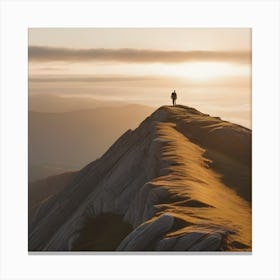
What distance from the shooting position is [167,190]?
22703mm

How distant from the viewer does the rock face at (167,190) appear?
22094 millimetres

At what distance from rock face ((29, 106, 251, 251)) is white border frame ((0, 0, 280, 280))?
408 millimetres

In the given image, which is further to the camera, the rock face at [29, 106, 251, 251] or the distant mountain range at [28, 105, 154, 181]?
the distant mountain range at [28, 105, 154, 181]

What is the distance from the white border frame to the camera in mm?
22641
